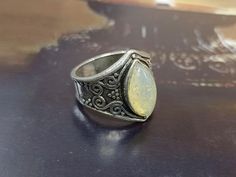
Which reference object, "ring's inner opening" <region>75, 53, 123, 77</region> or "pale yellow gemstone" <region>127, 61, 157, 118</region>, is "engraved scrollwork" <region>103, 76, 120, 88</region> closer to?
"pale yellow gemstone" <region>127, 61, 157, 118</region>

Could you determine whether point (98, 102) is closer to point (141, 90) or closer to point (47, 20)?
point (141, 90)

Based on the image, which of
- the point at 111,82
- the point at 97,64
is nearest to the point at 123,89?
the point at 111,82

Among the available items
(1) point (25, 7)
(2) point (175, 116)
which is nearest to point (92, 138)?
(2) point (175, 116)

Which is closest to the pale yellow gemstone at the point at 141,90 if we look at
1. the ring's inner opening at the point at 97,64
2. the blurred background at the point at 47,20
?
the ring's inner opening at the point at 97,64

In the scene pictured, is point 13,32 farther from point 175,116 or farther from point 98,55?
point 175,116

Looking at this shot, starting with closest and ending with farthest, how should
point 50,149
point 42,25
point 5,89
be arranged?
point 50,149
point 5,89
point 42,25

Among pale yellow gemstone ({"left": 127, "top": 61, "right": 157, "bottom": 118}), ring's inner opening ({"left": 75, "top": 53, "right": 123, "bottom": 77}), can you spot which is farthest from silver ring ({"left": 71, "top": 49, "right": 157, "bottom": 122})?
ring's inner opening ({"left": 75, "top": 53, "right": 123, "bottom": 77})
